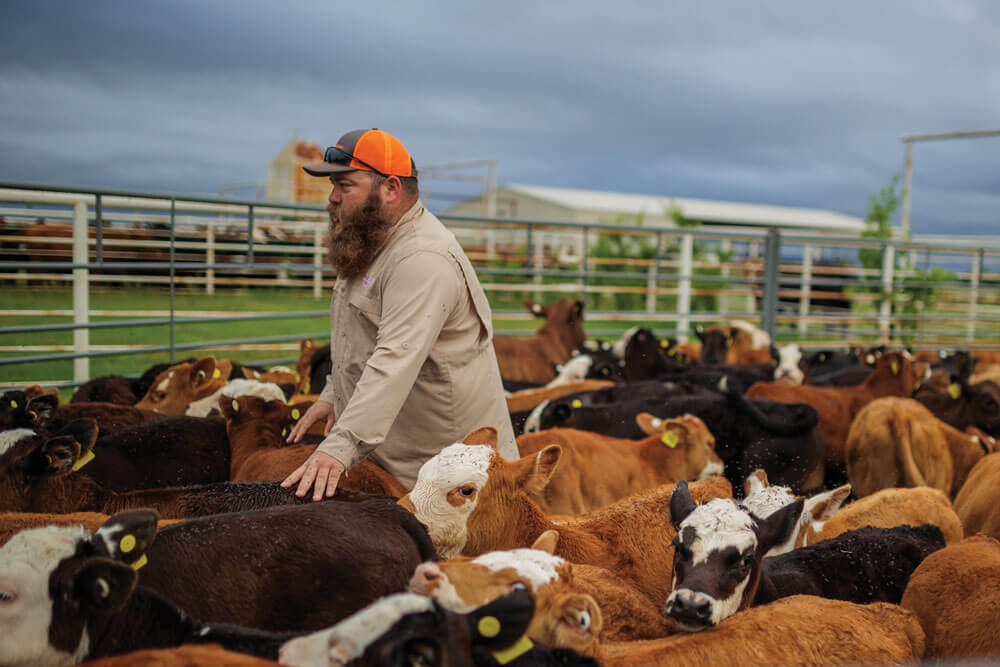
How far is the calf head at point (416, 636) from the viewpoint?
5.81ft

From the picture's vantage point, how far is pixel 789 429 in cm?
607

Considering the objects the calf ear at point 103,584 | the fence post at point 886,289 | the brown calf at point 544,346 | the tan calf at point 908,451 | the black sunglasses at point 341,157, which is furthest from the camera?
the fence post at point 886,289

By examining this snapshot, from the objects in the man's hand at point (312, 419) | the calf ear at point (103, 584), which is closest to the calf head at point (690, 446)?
the man's hand at point (312, 419)

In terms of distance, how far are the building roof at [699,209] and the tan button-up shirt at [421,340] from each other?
101 feet

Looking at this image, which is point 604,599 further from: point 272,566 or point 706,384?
point 706,384

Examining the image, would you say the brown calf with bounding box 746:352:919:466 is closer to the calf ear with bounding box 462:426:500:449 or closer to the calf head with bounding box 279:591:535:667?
the calf ear with bounding box 462:426:500:449

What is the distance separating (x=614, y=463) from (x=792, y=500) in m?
1.49

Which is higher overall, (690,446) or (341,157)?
(341,157)

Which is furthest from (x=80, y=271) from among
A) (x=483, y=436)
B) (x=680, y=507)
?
(x=680, y=507)

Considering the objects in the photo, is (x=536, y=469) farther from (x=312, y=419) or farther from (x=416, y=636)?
(x=416, y=636)

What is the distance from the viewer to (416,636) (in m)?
1.76

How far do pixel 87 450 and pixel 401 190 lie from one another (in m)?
1.77

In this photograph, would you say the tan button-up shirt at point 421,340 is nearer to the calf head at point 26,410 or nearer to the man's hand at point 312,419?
the man's hand at point 312,419

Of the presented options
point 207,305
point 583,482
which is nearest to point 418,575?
point 583,482
